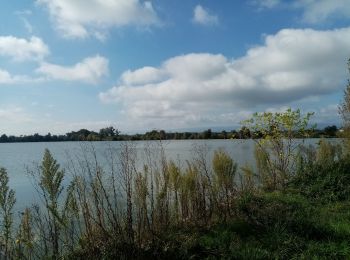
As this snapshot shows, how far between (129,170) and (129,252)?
1.59m

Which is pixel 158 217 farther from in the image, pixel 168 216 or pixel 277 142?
pixel 277 142

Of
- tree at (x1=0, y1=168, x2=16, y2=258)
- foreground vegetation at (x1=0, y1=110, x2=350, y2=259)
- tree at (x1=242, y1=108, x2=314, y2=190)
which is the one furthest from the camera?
tree at (x1=242, y1=108, x2=314, y2=190)

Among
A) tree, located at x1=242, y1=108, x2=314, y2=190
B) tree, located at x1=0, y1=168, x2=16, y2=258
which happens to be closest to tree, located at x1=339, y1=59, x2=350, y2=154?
tree, located at x1=242, y1=108, x2=314, y2=190

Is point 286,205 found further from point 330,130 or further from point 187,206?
point 330,130

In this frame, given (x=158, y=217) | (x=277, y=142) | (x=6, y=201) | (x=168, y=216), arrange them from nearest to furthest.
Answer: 1. (x=6, y=201)
2. (x=158, y=217)
3. (x=168, y=216)
4. (x=277, y=142)

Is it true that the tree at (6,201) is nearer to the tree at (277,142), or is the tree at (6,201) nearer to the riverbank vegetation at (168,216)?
the riverbank vegetation at (168,216)

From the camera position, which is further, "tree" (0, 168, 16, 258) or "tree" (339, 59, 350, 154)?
"tree" (339, 59, 350, 154)

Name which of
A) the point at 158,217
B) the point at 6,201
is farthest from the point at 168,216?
the point at 6,201

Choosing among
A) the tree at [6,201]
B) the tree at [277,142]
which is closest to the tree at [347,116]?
the tree at [277,142]

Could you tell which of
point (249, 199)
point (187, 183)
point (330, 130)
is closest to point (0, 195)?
A: point (187, 183)

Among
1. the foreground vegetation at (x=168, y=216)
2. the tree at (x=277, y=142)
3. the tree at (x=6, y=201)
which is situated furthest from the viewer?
the tree at (x=277, y=142)

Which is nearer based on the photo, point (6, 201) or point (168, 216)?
point (6, 201)

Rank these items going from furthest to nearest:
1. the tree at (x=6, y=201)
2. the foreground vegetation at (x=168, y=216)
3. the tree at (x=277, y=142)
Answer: the tree at (x=277, y=142) → the foreground vegetation at (x=168, y=216) → the tree at (x=6, y=201)

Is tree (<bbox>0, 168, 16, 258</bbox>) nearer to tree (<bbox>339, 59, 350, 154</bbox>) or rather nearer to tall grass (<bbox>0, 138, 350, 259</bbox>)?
tall grass (<bbox>0, 138, 350, 259</bbox>)
